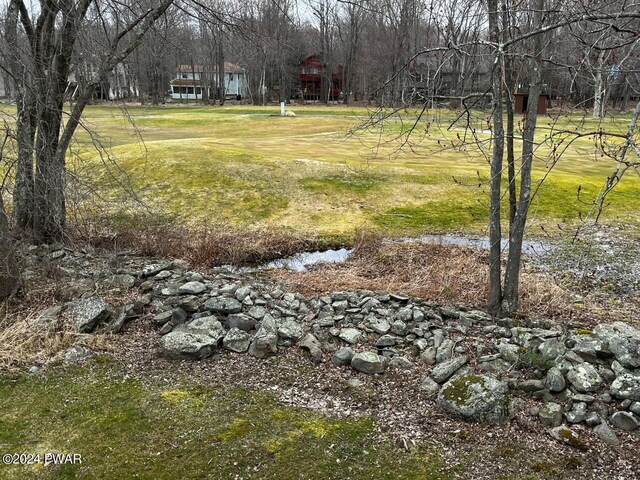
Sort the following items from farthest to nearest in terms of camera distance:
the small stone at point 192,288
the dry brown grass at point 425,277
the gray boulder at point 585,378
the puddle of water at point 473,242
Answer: the puddle of water at point 473,242 → the dry brown grass at point 425,277 → the small stone at point 192,288 → the gray boulder at point 585,378

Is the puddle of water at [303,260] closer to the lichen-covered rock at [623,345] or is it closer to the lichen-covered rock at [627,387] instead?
the lichen-covered rock at [623,345]

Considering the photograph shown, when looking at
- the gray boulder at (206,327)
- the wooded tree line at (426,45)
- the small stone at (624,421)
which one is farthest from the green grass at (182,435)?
the wooded tree line at (426,45)

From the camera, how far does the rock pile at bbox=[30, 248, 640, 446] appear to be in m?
4.91

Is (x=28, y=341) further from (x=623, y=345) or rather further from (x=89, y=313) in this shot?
(x=623, y=345)

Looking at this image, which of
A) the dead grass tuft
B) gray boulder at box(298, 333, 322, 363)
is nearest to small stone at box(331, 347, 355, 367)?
gray boulder at box(298, 333, 322, 363)

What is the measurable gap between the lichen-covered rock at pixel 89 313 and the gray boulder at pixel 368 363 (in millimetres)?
3181

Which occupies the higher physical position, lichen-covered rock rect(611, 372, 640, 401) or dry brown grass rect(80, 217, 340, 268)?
lichen-covered rock rect(611, 372, 640, 401)

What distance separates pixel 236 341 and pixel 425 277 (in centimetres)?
486

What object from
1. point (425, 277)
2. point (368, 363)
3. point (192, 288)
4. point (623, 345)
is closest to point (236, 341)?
point (368, 363)

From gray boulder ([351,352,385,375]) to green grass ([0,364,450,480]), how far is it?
0.91 metres

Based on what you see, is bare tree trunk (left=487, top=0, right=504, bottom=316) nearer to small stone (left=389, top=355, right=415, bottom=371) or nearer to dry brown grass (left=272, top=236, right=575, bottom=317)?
dry brown grass (left=272, top=236, right=575, bottom=317)

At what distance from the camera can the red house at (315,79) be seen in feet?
241

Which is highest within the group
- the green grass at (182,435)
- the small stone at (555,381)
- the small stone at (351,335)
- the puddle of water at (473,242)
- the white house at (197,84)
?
the white house at (197,84)

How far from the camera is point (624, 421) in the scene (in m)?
4.68
